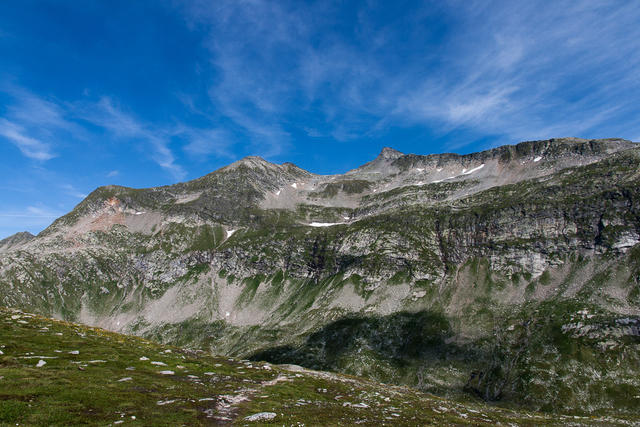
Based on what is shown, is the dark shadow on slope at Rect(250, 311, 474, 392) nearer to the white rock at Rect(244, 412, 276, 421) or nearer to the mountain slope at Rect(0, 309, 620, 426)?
the mountain slope at Rect(0, 309, 620, 426)

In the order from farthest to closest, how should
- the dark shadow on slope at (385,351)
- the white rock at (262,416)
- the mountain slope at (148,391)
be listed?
the dark shadow on slope at (385,351) < the white rock at (262,416) < the mountain slope at (148,391)

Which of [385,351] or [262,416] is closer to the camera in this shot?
[262,416]

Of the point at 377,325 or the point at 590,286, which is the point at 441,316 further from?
the point at 590,286

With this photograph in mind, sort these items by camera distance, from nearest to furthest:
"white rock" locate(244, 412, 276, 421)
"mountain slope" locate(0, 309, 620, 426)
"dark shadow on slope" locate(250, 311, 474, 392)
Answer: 1. "mountain slope" locate(0, 309, 620, 426)
2. "white rock" locate(244, 412, 276, 421)
3. "dark shadow on slope" locate(250, 311, 474, 392)

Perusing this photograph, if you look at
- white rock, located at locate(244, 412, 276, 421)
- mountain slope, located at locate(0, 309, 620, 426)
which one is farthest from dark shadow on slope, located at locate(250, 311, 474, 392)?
white rock, located at locate(244, 412, 276, 421)

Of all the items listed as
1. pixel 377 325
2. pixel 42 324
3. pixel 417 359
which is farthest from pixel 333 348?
pixel 42 324

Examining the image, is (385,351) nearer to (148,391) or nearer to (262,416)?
(148,391)

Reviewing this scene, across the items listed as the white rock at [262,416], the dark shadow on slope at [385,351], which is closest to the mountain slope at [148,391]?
the white rock at [262,416]

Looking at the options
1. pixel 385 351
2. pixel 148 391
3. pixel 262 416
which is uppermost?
pixel 148 391

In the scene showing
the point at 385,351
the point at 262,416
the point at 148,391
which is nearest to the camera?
the point at 262,416

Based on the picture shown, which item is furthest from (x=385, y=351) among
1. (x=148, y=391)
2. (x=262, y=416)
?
(x=262, y=416)

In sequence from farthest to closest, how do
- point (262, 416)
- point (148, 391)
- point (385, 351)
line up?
point (385, 351) → point (148, 391) → point (262, 416)

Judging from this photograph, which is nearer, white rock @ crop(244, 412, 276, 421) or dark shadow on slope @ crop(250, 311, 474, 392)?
white rock @ crop(244, 412, 276, 421)

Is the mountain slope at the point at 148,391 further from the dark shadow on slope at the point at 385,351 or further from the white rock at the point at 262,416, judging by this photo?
the dark shadow on slope at the point at 385,351
